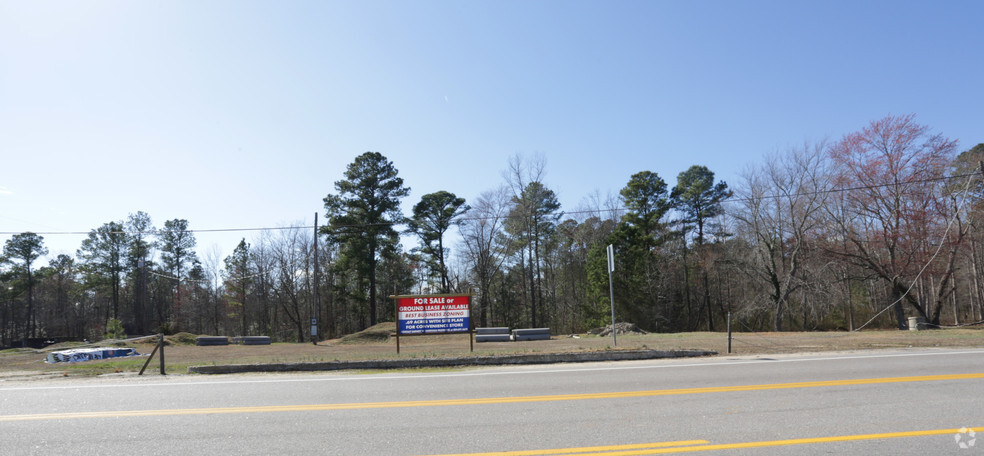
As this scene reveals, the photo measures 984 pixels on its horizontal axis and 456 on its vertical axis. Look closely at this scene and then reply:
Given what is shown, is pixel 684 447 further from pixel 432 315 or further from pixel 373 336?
pixel 373 336

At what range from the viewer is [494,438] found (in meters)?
5.62

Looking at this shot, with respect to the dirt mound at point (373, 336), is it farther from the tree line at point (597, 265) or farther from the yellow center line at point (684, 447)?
the yellow center line at point (684, 447)

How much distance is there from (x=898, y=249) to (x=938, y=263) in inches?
75.6

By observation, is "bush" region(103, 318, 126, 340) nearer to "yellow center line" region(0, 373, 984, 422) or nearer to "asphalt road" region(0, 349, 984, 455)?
"asphalt road" region(0, 349, 984, 455)

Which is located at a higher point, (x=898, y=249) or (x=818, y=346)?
(x=898, y=249)

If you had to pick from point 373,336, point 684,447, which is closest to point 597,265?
point 373,336

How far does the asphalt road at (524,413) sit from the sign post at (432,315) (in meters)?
5.64

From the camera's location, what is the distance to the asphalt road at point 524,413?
5387mm

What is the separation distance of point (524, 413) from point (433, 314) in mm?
10009

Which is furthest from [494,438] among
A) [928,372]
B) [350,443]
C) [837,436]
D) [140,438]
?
[928,372]

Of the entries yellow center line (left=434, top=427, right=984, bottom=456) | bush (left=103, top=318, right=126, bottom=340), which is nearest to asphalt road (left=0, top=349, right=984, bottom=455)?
yellow center line (left=434, top=427, right=984, bottom=456)

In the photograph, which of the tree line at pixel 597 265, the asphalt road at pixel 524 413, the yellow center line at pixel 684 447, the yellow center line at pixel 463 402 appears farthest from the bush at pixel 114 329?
the yellow center line at pixel 684 447

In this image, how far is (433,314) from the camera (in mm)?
16562

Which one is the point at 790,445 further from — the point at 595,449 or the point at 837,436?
the point at 595,449
